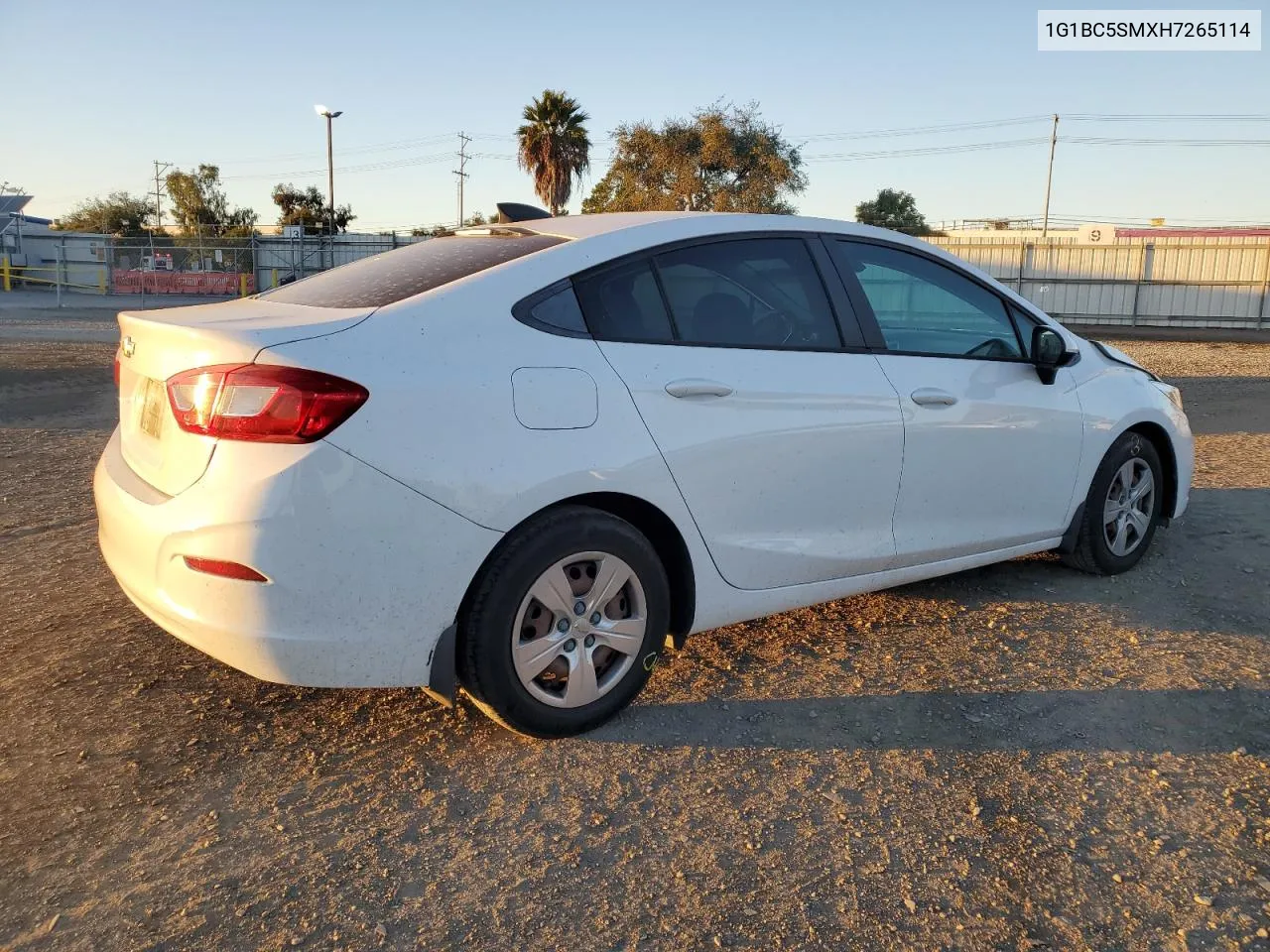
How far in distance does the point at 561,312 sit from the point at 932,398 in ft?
5.13

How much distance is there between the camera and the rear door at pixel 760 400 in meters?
3.14

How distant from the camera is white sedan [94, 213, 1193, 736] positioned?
102 inches

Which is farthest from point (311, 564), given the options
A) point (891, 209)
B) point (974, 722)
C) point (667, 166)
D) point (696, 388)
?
point (891, 209)

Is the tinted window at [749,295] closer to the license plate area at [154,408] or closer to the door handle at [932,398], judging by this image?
the door handle at [932,398]

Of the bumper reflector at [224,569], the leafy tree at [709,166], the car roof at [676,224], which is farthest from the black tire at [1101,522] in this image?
the leafy tree at [709,166]

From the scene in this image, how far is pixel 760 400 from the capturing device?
3.32 m

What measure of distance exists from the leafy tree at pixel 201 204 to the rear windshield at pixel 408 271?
6057 centimetres

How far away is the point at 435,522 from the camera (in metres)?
2.68

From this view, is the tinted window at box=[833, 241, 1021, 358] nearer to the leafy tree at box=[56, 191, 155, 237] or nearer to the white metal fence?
the white metal fence

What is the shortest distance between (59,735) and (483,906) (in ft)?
5.15

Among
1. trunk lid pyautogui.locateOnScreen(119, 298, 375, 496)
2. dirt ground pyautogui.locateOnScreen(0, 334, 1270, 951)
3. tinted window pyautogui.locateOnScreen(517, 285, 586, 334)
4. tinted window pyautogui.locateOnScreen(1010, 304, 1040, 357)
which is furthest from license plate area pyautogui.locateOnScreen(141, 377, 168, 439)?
tinted window pyautogui.locateOnScreen(1010, 304, 1040, 357)

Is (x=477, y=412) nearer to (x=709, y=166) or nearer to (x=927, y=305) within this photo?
(x=927, y=305)

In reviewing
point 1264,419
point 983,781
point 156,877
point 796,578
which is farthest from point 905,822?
point 1264,419

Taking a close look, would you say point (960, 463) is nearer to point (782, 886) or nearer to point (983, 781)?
point (983, 781)
